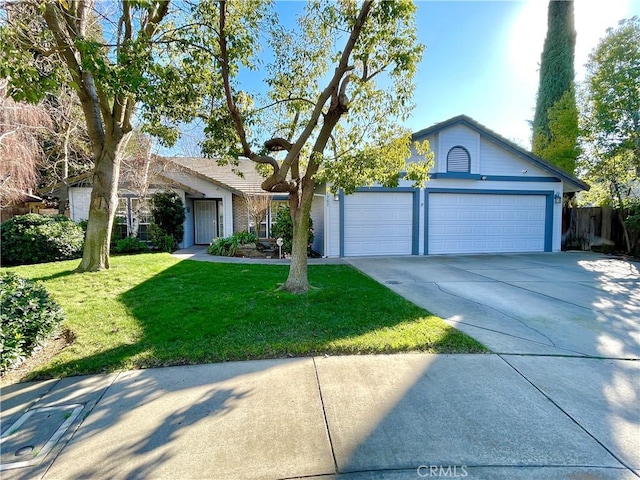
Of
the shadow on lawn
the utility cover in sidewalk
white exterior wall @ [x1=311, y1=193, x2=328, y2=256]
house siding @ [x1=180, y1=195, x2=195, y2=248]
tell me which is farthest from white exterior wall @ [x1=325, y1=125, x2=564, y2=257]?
the utility cover in sidewalk

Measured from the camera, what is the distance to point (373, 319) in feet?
16.3

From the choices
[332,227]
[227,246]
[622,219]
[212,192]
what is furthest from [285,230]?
[622,219]

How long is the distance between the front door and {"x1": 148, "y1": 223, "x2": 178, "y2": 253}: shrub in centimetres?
335

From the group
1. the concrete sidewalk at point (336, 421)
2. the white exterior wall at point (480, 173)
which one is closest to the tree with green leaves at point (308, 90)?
the concrete sidewalk at point (336, 421)

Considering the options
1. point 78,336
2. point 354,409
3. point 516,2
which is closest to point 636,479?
point 354,409

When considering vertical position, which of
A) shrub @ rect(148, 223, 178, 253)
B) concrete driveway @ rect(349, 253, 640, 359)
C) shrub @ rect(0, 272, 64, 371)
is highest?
shrub @ rect(148, 223, 178, 253)

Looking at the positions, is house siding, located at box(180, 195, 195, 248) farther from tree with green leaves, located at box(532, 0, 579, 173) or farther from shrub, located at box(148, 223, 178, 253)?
tree with green leaves, located at box(532, 0, 579, 173)

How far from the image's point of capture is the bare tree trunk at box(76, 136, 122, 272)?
8127 mm

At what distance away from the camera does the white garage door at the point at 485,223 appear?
12.6 m

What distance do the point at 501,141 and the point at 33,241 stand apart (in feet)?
56.8

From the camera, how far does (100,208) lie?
325 inches

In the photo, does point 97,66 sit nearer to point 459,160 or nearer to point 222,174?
point 459,160

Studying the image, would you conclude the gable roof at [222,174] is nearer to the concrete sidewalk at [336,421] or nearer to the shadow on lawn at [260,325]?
the shadow on lawn at [260,325]

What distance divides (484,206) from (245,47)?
11273mm
